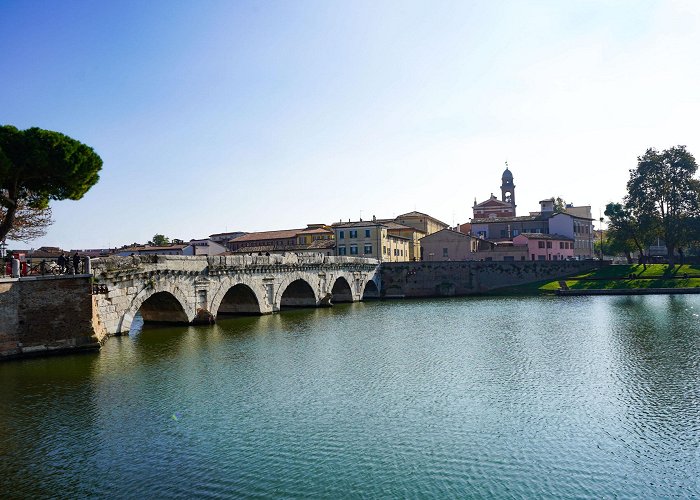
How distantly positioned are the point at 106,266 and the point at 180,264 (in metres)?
7.12

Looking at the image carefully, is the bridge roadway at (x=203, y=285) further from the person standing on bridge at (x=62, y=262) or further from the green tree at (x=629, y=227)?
the green tree at (x=629, y=227)

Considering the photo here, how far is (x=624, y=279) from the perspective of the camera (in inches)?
2889

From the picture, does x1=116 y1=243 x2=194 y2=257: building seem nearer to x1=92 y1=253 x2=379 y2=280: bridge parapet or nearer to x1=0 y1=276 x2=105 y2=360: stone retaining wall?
x1=92 y1=253 x2=379 y2=280: bridge parapet

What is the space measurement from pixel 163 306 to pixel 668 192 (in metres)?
68.9

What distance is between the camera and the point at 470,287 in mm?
78125

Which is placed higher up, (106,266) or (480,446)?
(106,266)

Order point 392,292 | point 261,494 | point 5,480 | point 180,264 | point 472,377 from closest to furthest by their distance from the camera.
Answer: point 261,494 < point 5,480 < point 472,377 < point 180,264 < point 392,292

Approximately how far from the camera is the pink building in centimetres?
8650

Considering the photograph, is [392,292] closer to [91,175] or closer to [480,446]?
[91,175]

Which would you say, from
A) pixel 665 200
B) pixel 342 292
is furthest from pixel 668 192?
pixel 342 292

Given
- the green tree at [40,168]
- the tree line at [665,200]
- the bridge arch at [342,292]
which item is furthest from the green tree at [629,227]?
the green tree at [40,168]

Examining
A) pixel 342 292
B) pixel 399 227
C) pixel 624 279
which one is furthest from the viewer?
pixel 399 227

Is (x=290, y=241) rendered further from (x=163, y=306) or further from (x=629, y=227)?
(x=163, y=306)

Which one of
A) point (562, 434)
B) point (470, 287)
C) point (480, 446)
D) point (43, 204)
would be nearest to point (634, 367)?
point (562, 434)
